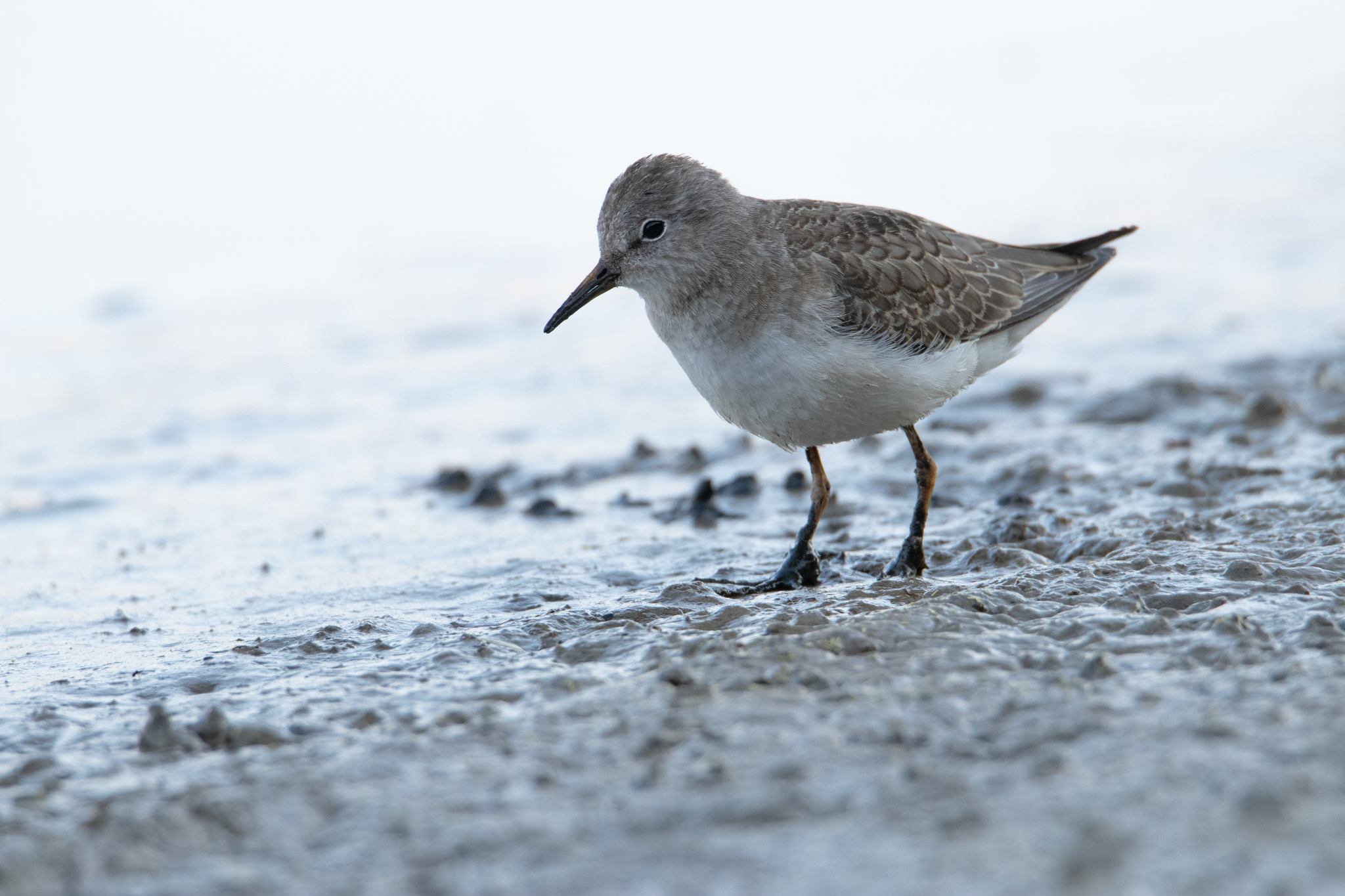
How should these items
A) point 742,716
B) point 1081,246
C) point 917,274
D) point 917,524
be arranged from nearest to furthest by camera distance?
point 742,716
point 917,524
point 917,274
point 1081,246

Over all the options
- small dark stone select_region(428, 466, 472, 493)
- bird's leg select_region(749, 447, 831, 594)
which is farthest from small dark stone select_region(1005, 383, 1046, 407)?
small dark stone select_region(428, 466, 472, 493)

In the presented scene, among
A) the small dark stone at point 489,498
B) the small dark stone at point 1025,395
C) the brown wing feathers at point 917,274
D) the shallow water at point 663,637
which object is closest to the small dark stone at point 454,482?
the shallow water at point 663,637

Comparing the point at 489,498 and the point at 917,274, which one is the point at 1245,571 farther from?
the point at 489,498

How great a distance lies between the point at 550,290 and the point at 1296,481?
798 cm

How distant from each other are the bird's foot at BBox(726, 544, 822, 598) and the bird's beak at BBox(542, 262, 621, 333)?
155cm

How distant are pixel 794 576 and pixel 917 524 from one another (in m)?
0.67

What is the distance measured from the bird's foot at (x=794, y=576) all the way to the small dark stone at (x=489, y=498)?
7.45 ft

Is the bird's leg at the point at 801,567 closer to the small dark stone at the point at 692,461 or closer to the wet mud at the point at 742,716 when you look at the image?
the wet mud at the point at 742,716

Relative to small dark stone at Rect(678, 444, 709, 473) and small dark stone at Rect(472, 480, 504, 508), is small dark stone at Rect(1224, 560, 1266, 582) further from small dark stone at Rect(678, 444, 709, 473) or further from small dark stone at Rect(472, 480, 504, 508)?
small dark stone at Rect(472, 480, 504, 508)

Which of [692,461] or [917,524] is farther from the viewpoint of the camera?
[692,461]

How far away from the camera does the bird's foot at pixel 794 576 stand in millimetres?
5469

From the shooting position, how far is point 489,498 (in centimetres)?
→ 736

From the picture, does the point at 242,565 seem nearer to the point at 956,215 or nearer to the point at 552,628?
the point at 552,628

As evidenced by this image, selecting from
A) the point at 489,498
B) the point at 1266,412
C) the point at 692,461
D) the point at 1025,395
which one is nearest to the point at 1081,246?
the point at 1266,412
